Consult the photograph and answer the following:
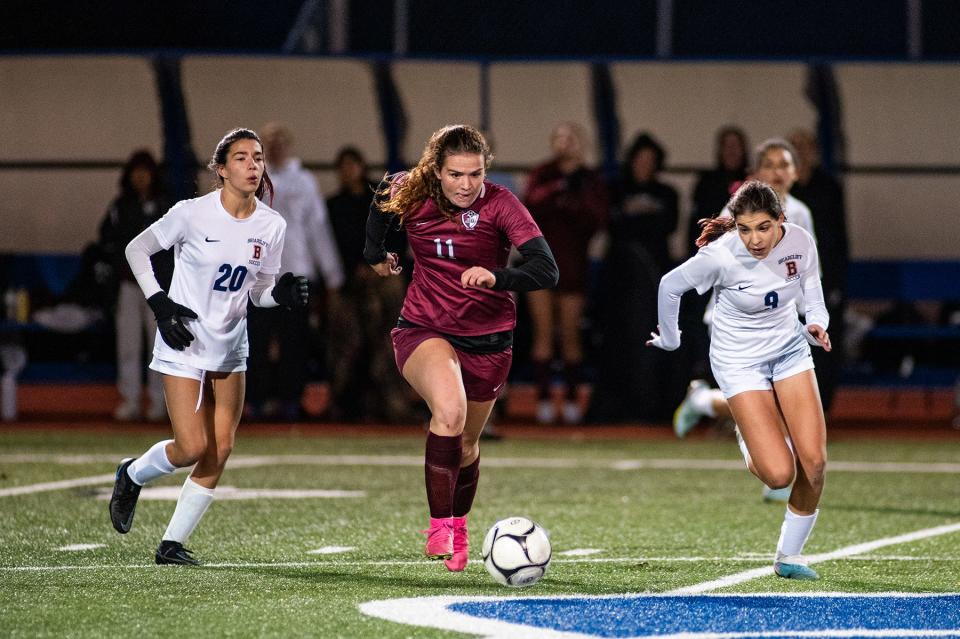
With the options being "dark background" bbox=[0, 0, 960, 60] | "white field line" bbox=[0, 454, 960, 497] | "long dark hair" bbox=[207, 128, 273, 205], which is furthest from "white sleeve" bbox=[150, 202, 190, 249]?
"dark background" bbox=[0, 0, 960, 60]

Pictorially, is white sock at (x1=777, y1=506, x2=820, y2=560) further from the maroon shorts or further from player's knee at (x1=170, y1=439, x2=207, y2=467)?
player's knee at (x1=170, y1=439, x2=207, y2=467)

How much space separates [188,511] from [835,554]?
3.08 m

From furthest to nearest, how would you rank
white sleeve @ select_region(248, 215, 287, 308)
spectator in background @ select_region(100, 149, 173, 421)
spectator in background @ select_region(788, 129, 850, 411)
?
1. spectator in background @ select_region(100, 149, 173, 421)
2. spectator in background @ select_region(788, 129, 850, 411)
3. white sleeve @ select_region(248, 215, 287, 308)

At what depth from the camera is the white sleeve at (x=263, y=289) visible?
786cm

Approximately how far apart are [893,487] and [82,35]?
1561 cm

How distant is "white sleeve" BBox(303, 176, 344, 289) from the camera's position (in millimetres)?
14656

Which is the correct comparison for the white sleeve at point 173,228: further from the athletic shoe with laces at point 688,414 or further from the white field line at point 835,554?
the athletic shoe with laces at point 688,414

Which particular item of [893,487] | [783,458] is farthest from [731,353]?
[893,487]

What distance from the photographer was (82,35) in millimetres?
23609

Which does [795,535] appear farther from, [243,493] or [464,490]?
[243,493]

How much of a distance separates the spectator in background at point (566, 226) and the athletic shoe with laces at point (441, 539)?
7.28 metres

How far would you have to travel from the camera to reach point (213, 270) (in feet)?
25.2

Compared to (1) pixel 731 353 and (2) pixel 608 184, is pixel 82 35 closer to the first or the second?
(2) pixel 608 184

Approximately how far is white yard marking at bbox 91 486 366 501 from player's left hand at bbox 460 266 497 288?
3.68 meters
